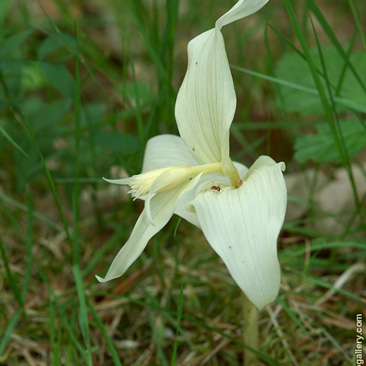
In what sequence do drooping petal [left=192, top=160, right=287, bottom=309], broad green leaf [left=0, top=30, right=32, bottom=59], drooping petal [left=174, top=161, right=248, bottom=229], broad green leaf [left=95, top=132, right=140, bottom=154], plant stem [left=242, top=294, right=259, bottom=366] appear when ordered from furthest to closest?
1. broad green leaf [left=95, top=132, right=140, bottom=154]
2. broad green leaf [left=0, top=30, right=32, bottom=59]
3. plant stem [left=242, top=294, right=259, bottom=366]
4. drooping petal [left=174, top=161, right=248, bottom=229]
5. drooping petal [left=192, top=160, right=287, bottom=309]

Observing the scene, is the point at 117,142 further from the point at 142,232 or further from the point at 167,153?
the point at 142,232

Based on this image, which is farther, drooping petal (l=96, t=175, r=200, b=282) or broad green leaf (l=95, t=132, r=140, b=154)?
broad green leaf (l=95, t=132, r=140, b=154)

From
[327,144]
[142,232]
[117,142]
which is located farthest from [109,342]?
[327,144]

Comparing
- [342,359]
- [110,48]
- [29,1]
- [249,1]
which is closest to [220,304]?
[342,359]

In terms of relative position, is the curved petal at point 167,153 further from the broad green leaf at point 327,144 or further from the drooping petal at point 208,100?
the broad green leaf at point 327,144

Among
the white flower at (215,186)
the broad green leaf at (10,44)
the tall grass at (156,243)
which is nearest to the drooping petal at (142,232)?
the white flower at (215,186)

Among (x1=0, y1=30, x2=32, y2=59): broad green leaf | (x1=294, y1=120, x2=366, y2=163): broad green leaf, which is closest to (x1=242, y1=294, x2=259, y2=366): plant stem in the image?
(x1=294, y1=120, x2=366, y2=163): broad green leaf

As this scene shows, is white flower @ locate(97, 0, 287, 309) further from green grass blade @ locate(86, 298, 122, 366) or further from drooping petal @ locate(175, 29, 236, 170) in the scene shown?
green grass blade @ locate(86, 298, 122, 366)

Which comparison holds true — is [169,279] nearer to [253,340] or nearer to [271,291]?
[253,340]
